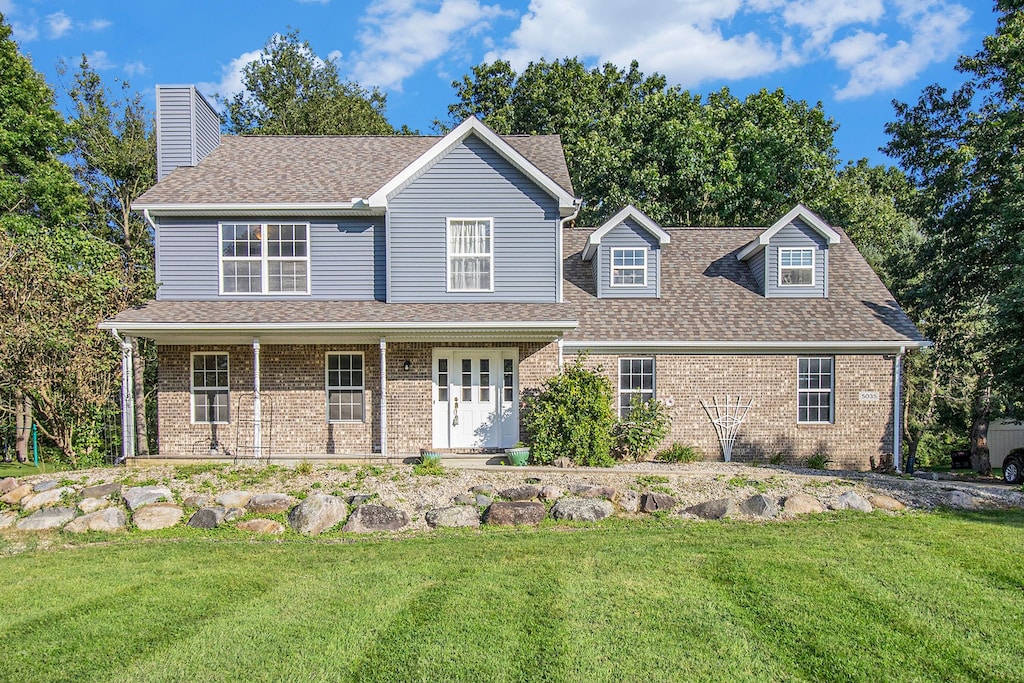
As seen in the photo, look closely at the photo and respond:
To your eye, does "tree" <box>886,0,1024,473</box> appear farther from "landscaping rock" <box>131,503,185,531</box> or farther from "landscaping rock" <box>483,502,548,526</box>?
"landscaping rock" <box>131,503,185,531</box>

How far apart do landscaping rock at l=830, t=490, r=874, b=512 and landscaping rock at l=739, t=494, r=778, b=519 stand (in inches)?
42.7

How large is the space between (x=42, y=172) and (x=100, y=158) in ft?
10.8

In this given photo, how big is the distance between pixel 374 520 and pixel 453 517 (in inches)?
45.4

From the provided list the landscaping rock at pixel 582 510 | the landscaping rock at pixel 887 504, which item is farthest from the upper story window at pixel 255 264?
the landscaping rock at pixel 887 504

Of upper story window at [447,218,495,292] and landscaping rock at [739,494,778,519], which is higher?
upper story window at [447,218,495,292]

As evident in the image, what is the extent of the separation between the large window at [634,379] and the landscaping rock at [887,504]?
18.3 ft

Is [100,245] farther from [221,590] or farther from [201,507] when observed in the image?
[221,590]

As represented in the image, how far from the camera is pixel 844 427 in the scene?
16.8 metres

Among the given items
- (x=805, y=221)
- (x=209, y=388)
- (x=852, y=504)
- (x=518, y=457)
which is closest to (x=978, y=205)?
(x=805, y=221)

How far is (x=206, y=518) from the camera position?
11000mm

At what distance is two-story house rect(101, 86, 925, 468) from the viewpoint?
1595 cm

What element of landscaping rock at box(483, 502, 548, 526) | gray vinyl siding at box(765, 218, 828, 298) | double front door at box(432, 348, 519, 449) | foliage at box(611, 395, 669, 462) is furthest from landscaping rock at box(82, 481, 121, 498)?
gray vinyl siding at box(765, 218, 828, 298)

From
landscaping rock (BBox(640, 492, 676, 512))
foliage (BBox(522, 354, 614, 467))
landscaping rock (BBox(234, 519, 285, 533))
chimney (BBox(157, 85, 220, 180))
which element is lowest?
landscaping rock (BBox(234, 519, 285, 533))

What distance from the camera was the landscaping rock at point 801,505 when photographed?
1155cm
